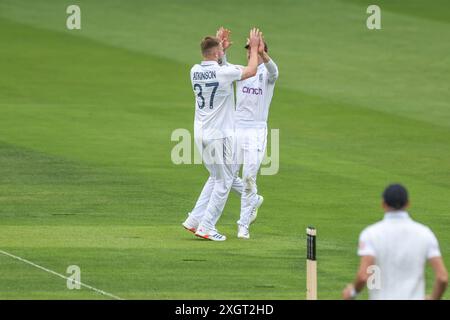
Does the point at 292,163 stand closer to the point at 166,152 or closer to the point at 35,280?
the point at 166,152

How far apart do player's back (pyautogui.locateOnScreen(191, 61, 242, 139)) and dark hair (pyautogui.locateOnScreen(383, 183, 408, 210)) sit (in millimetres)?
7511

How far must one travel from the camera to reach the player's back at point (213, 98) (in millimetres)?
19094

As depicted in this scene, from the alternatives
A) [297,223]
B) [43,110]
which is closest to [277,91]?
[43,110]

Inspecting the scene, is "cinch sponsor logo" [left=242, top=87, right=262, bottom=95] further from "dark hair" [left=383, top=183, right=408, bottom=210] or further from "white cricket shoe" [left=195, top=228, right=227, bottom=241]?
"dark hair" [left=383, top=183, right=408, bottom=210]

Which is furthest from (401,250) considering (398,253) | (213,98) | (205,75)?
(213,98)

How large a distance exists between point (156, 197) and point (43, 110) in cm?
1071

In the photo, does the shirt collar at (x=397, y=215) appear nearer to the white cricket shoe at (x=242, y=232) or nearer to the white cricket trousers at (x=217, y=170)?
the white cricket trousers at (x=217, y=170)

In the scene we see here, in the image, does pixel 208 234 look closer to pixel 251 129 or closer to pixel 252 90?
pixel 251 129

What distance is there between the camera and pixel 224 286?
16734mm

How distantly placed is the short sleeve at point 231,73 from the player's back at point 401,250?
7.55 m

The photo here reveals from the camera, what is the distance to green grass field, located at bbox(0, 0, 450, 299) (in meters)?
18.1

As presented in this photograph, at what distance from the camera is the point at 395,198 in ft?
38.4

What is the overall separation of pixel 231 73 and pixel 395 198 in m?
7.58

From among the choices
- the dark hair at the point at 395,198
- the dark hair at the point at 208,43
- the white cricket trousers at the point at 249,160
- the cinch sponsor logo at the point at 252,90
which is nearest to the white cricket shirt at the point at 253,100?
the cinch sponsor logo at the point at 252,90
